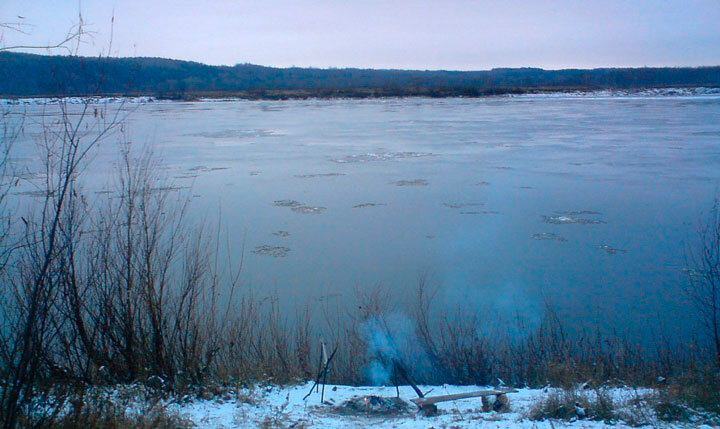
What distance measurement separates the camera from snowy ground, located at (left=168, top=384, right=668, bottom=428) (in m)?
4.12

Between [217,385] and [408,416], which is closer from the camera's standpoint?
[408,416]

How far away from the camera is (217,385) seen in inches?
200

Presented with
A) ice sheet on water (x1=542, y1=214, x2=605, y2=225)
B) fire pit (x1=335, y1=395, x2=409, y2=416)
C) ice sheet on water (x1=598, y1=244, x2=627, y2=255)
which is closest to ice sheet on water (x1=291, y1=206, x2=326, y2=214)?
ice sheet on water (x1=542, y1=214, x2=605, y2=225)

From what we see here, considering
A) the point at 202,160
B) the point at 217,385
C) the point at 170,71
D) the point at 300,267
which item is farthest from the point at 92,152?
the point at 170,71

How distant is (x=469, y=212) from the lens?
10.3 meters

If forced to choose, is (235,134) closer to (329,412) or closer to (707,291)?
(707,291)

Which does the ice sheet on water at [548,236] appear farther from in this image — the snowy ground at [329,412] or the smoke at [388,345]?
the snowy ground at [329,412]

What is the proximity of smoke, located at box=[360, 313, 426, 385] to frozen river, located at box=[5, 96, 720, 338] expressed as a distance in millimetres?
684

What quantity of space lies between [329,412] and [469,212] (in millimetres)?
6286

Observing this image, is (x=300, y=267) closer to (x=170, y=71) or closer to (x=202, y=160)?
(x=202, y=160)

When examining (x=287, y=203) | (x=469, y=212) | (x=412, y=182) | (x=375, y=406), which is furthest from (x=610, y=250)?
(x=287, y=203)

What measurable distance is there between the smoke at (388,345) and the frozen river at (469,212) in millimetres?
684

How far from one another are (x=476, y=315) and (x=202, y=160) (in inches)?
413

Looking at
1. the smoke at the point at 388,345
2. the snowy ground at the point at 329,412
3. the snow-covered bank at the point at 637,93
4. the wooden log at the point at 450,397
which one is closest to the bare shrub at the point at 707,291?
the snowy ground at the point at 329,412
